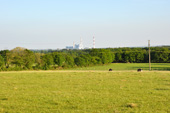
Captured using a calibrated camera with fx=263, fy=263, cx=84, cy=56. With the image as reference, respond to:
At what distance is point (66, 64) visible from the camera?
5731 cm

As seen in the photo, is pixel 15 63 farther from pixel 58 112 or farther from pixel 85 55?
pixel 58 112

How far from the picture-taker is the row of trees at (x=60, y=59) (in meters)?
46.8

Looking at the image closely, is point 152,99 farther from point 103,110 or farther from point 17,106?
point 17,106

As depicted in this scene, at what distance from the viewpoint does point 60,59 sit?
2157 inches

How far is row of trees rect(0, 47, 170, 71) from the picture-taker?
46.8 meters

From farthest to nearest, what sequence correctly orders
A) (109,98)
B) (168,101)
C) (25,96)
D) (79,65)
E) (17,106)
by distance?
(79,65) < (25,96) < (109,98) < (168,101) < (17,106)

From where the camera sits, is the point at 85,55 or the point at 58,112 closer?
the point at 58,112

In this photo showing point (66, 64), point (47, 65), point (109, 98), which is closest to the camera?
point (109, 98)

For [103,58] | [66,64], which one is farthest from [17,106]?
[103,58]

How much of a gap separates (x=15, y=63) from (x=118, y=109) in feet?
130

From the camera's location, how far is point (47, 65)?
51.3 meters

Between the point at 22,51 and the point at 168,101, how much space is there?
39660mm

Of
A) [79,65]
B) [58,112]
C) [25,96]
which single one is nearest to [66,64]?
[79,65]

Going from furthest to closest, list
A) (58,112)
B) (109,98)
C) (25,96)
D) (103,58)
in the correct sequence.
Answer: (103,58)
(25,96)
(109,98)
(58,112)
